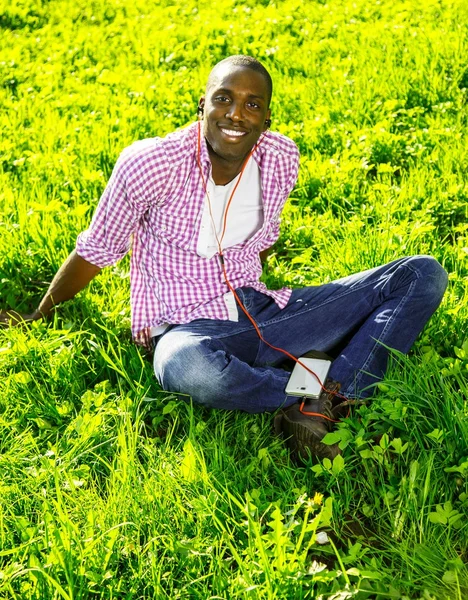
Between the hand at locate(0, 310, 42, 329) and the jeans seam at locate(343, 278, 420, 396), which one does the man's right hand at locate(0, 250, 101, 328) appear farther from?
the jeans seam at locate(343, 278, 420, 396)

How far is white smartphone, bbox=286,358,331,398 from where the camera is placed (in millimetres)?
3424

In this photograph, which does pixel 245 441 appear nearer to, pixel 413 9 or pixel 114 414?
pixel 114 414

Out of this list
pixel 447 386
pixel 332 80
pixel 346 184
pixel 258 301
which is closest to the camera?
pixel 447 386

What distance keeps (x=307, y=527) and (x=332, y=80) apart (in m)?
4.11

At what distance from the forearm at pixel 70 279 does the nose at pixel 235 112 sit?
0.90 metres

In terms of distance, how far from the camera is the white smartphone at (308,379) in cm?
342

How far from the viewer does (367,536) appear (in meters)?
3.00

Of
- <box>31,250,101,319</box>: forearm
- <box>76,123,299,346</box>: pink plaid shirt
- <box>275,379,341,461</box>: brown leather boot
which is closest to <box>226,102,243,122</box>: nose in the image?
<box>76,123,299,346</box>: pink plaid shirt

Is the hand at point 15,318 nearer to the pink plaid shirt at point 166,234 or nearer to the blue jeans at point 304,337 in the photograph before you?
the pink plaid shirt at point 166,234

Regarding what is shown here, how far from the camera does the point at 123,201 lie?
3576 millimetres

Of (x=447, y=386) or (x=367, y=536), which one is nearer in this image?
(x=367, y=536)

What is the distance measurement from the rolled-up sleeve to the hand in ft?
1.56

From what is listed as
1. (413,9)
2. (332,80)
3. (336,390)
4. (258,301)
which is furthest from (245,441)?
(413,9)

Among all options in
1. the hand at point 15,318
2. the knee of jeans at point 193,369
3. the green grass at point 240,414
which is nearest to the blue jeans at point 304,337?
the knee of jeans at point 193,369
